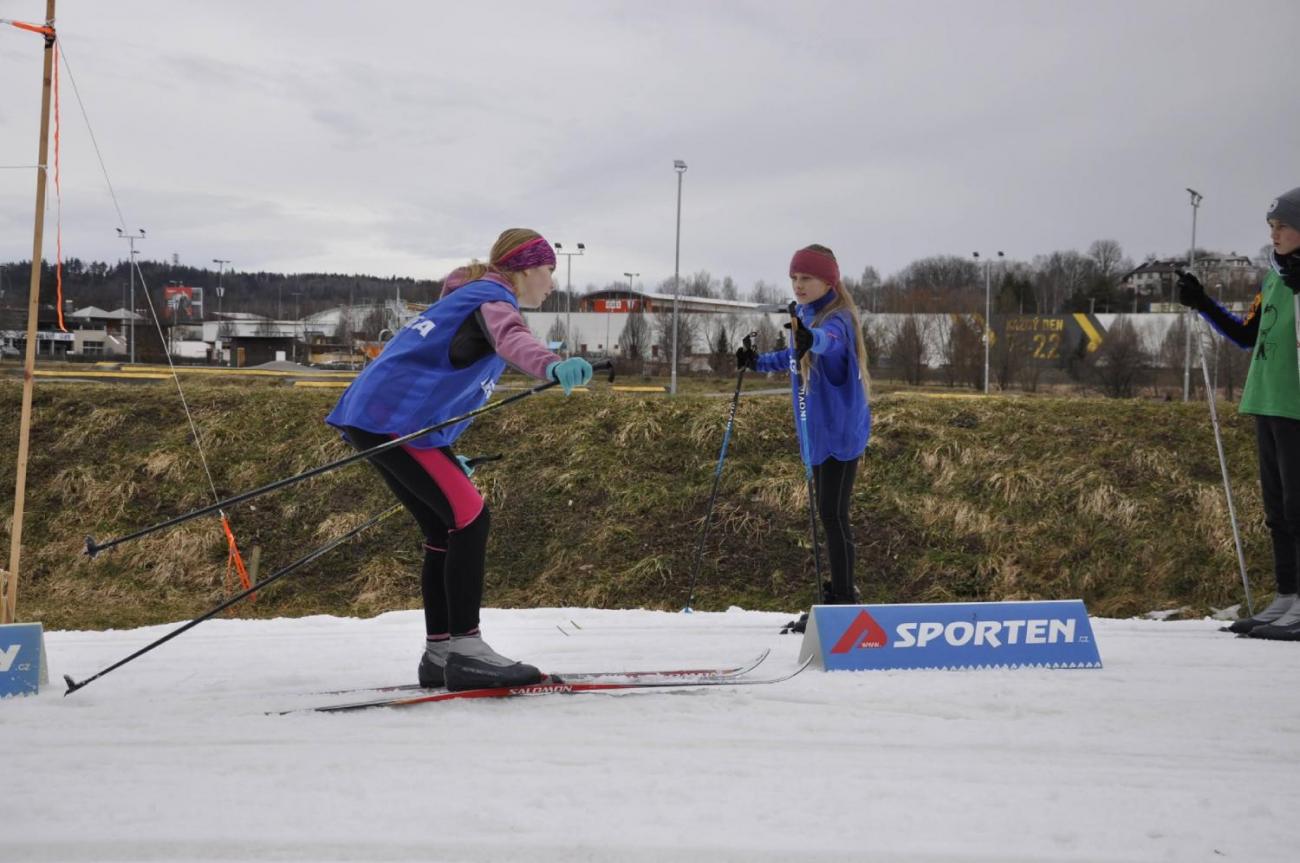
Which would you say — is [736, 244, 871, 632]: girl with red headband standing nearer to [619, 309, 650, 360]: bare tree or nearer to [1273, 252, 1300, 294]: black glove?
[1273, 252, 1300, 294]: black glove

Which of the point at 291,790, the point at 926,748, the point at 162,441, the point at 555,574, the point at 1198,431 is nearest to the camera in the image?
the point at 291,790

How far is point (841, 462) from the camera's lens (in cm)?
518

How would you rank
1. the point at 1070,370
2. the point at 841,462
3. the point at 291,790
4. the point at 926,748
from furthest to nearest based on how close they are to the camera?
1. the point at 1070,370
2. the point at 841,462
3. the point at 926,748
4. the point at 291,790

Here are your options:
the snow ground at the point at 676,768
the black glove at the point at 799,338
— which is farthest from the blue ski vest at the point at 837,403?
the snow ground at the point at 676,768

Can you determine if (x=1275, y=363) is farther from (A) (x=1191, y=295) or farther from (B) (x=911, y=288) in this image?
(B) (x=911, y=288)

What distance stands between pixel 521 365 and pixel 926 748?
193 cm

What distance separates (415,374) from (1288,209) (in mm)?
4278

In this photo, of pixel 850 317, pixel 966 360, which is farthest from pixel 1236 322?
pixel 966 360

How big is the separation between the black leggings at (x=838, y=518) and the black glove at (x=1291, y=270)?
2.26m

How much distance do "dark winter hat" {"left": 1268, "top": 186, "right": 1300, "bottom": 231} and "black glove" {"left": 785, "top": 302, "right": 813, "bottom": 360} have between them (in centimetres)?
238

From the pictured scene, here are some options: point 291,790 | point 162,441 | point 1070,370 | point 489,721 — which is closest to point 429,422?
point 489,721

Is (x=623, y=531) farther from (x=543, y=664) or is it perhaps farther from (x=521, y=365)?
(x=521, y=365)

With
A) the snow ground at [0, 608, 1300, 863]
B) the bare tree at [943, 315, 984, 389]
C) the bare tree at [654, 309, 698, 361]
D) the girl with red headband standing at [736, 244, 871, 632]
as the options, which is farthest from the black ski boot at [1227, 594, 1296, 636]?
the bare tree at [654, 309, 698, 361]

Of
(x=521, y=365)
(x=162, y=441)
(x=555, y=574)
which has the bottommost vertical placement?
(x=555, y=574)
